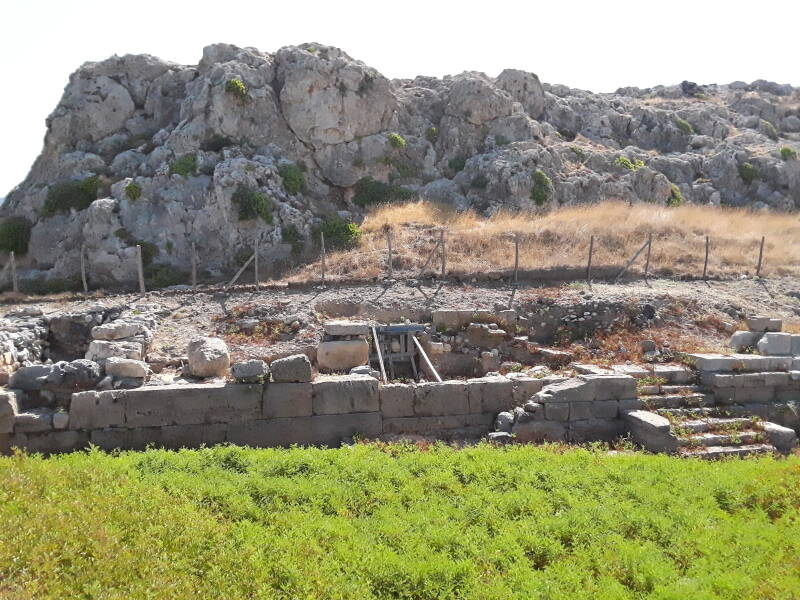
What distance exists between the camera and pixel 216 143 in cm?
3272

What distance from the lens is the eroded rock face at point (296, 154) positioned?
96.3 ft

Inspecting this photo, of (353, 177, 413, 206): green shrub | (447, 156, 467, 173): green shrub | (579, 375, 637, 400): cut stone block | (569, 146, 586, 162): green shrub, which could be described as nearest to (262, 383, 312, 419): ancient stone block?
(579, 375, 637, 400): cut stone block

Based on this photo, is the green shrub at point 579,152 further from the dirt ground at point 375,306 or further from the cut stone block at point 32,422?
the cut stone block at point 32,422

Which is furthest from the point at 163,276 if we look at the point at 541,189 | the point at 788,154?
the point at 788,154

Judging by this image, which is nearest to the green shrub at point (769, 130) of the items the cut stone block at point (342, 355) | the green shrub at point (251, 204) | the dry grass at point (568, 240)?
the dry grass at point (568, 240)

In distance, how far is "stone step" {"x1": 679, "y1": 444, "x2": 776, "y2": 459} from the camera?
1181cm

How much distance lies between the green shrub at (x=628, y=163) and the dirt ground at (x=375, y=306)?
1824cm

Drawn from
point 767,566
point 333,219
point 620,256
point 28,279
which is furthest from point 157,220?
point 767,566

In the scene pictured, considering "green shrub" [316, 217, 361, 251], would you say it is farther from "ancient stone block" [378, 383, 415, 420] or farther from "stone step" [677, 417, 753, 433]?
"stone step" [677, 417, 753, 433]

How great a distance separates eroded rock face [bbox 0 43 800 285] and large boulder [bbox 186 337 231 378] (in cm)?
1442

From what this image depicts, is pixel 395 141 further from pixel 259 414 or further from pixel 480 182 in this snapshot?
pixel 259 414

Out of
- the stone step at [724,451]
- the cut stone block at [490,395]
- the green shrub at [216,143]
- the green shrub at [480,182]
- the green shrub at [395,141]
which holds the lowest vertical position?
the stone step at [724,451]

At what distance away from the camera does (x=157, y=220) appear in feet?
95.8

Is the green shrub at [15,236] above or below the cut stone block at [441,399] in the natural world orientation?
above
